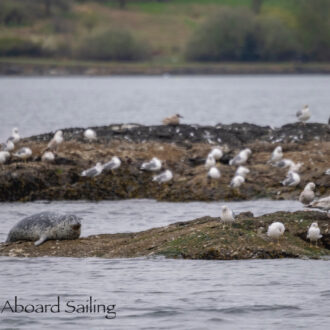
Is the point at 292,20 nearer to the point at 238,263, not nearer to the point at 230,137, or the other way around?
the point at 230,137

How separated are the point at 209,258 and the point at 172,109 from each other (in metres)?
45.3

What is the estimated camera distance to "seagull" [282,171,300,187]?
2227 cm

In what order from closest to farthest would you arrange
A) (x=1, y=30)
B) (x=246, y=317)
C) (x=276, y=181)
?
(x=246, y=317), (x=276, y=181), (x=1, y=30)

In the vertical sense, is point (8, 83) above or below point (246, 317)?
below

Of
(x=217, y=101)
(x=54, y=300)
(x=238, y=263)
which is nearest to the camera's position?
(x=54, y=300)

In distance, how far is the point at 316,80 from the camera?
11188cm

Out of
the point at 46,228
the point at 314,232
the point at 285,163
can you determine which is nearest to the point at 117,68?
the point at 285,163

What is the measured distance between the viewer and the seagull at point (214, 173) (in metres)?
22.8

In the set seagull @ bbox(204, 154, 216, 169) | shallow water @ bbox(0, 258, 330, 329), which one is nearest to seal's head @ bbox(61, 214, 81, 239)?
shallow water @ bbox(0, 258, 330, 329)

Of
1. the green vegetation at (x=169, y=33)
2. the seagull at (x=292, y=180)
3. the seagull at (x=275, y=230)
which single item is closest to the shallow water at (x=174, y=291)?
the seagull at (x=275, y=230)

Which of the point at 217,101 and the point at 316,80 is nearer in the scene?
the point at 217,101

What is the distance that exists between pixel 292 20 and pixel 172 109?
55.5 m

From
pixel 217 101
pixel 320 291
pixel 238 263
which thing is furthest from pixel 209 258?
pixel 217 101

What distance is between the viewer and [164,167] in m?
24.0
